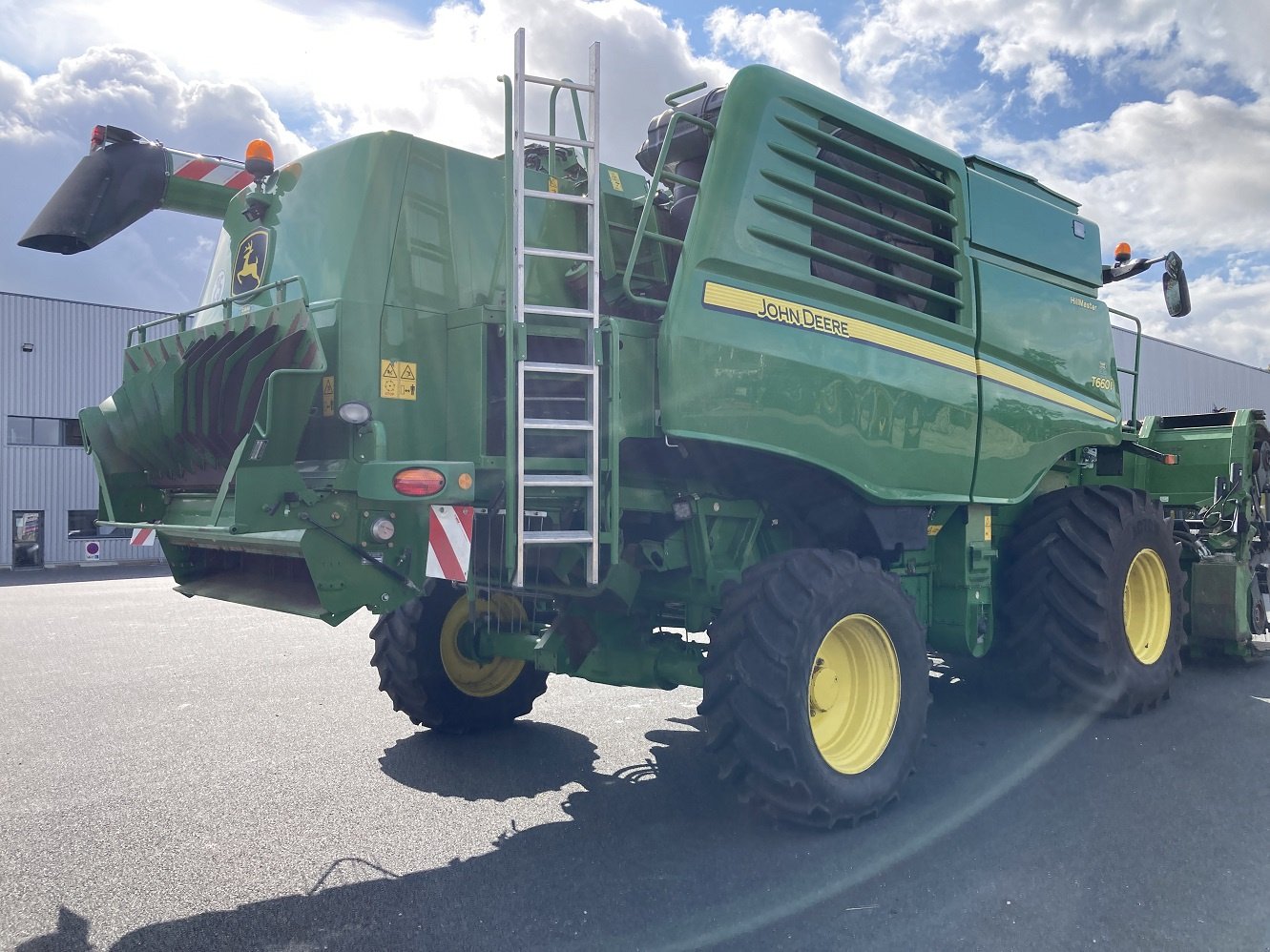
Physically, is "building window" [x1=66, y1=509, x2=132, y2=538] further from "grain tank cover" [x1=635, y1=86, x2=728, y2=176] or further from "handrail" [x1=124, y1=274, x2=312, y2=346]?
"grain tank cover" [x1=635, y1=86, x2=728, y2=176]

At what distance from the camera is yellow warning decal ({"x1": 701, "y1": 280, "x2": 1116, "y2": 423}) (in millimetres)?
4023

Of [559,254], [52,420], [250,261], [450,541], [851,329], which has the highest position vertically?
[52,420]

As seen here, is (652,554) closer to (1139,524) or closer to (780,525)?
(780,525)

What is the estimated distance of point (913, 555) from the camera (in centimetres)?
524

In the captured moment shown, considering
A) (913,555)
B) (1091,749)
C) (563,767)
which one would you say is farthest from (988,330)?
(563,767)

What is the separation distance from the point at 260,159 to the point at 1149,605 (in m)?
5.95

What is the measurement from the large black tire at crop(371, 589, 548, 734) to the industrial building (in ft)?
59.3

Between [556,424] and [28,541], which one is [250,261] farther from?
[28,541]

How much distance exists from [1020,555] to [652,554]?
285 cm

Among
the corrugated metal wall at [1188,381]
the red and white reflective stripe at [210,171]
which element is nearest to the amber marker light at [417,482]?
the red and white reflective stripe at [210,171]

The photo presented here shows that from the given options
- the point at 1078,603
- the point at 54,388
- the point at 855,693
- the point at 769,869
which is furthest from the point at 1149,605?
the point at 54,388

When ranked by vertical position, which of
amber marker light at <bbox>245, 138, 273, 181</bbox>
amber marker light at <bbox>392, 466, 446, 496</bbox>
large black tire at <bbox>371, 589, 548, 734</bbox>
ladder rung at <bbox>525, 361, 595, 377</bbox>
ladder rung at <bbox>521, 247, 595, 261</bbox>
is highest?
amber marker light at <bbox>245, 138, 273, 181</bbox>

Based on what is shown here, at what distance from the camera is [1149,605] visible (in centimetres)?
648

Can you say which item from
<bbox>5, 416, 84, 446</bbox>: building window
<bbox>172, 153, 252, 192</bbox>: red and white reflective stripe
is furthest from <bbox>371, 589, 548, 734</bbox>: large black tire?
<bbox>5, 416, 84, 446</bbox>: building window
